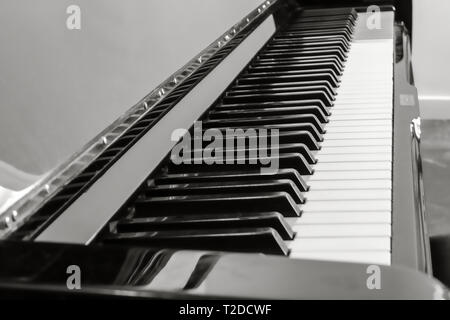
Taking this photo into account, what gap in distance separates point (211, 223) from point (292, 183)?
158mm

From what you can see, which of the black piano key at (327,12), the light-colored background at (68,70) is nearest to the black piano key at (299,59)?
the light-colored background at (68,70)

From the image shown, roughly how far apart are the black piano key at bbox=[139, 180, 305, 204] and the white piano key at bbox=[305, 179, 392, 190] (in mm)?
48

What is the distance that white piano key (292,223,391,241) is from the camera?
0.73 meters

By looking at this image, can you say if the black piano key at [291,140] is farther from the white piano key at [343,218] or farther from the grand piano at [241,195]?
the white piano key at [343,218]

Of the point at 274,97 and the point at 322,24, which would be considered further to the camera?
the point at 322,24

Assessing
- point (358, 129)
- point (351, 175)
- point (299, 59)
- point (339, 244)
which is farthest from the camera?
point (299, 59)

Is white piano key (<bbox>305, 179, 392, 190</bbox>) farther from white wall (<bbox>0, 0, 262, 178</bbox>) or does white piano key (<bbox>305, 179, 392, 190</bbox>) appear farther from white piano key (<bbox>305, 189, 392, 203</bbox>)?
white wall (<bbox>0, 0, 262, 178</bbox>)

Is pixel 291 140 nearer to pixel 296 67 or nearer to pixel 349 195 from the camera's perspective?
pixel 349 195

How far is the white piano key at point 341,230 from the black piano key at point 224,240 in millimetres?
53

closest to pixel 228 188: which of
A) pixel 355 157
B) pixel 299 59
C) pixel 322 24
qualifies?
pixel 355 157

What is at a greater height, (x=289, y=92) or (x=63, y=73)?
(x=63, y=73)

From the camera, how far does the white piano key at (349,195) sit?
84 cm

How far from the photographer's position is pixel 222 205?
0.80 meters

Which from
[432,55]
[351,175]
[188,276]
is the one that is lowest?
[432,55]
